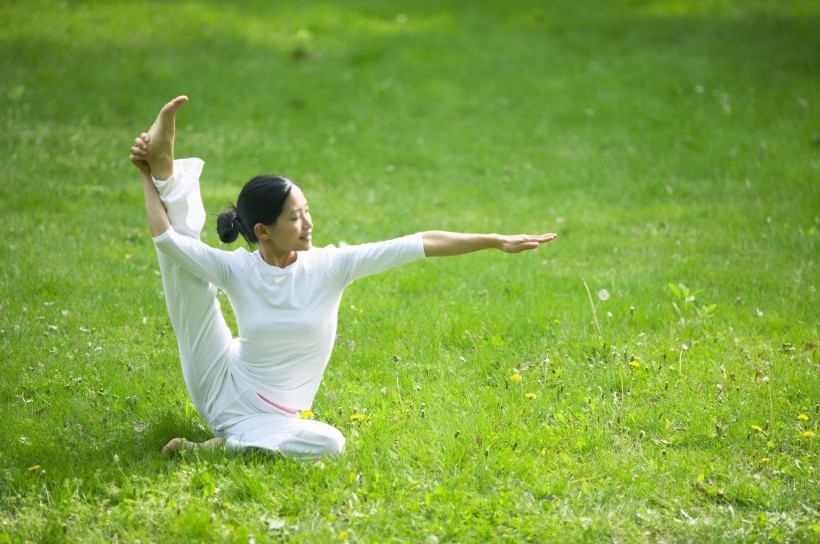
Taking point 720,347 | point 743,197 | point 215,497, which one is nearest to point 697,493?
point 720,347

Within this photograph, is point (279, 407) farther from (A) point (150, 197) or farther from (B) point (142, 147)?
(B) point (142, 147)

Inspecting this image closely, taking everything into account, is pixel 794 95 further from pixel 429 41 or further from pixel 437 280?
pixel 437 280

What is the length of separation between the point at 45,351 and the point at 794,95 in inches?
464

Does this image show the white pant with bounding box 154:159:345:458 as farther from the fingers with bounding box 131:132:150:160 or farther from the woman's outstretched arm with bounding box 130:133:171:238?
the fingers with bounding box 131:132:150:160

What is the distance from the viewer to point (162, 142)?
15.4 ft

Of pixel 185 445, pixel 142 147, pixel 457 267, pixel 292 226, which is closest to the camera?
pixel 142 147

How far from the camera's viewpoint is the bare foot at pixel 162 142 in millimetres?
4656

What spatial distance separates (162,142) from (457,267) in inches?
167

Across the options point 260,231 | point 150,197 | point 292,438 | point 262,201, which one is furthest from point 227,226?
point 292,438

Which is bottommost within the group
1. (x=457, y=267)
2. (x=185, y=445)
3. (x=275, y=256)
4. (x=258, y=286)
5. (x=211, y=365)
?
(x=185, y=445)

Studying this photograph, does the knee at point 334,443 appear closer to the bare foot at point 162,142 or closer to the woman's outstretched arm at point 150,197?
the woman's outstretched arm at point 150,197

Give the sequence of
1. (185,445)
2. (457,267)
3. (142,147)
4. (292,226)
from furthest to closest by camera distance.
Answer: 1. (457,267)
2. (185,445)
3. (292,226)
4. (142,147)

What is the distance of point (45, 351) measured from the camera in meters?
6.27

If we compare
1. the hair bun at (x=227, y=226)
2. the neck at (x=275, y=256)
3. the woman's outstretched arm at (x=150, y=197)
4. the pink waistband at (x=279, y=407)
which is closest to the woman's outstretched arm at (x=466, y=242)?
the neck at (x=275, y=256)
